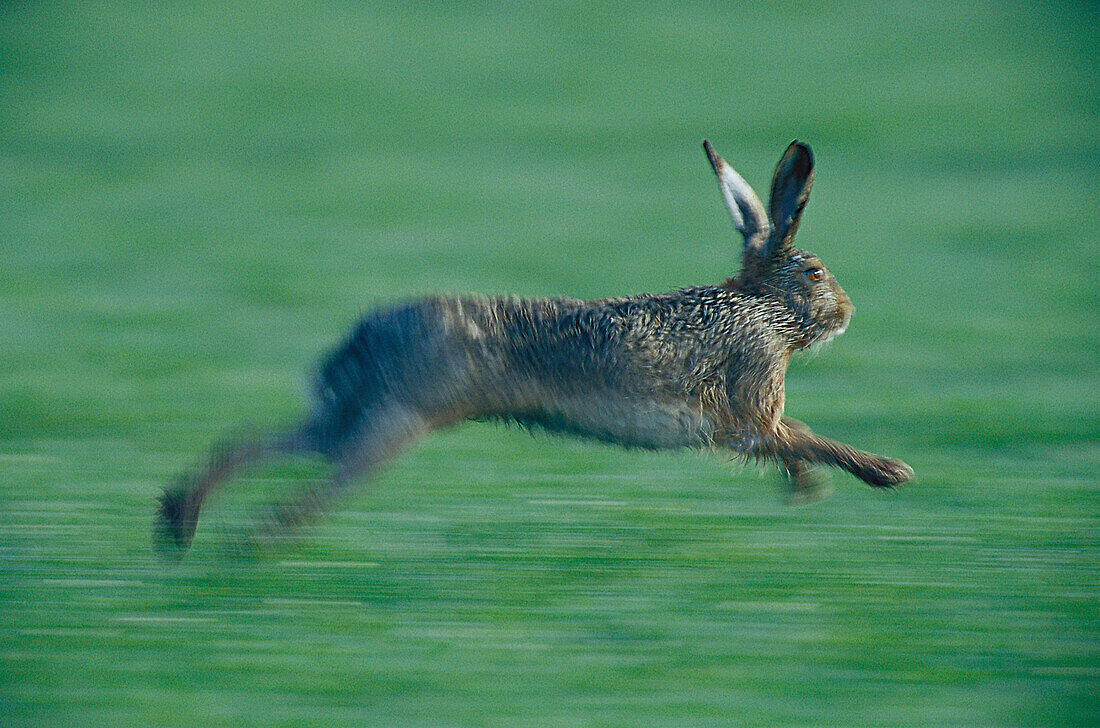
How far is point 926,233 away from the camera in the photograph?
599 inches

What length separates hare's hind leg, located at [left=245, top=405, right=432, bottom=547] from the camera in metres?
5.37

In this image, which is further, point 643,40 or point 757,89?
point 643,40

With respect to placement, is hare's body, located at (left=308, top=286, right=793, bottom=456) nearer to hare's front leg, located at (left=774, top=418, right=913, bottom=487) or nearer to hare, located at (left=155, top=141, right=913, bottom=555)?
hare, located at (left=155, top=141, right=913, bottom=555)

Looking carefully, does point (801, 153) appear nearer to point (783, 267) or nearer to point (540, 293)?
point (783, 267)

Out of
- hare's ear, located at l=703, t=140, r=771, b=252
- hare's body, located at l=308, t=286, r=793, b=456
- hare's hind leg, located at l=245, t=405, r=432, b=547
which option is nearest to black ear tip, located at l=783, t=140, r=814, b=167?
hare's ear, located at l=703, t=140, r=771, b=252

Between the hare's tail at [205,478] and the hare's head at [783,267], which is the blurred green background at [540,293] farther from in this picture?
the hare's head at [783,267]

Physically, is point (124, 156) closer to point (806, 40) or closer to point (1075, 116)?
point (806, 40)

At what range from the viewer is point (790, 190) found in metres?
5.94

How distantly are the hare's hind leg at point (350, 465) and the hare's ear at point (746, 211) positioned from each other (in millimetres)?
1655

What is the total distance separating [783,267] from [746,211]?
287mm

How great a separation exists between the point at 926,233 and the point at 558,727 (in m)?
12.1

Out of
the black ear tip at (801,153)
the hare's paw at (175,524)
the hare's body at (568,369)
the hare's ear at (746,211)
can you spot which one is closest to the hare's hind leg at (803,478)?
the hare's body at (568,369)

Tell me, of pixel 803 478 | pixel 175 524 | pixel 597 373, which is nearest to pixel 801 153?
pixel 597 373

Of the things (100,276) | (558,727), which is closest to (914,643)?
(558,727)
